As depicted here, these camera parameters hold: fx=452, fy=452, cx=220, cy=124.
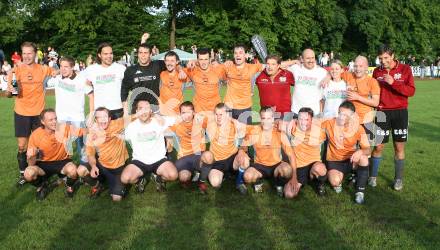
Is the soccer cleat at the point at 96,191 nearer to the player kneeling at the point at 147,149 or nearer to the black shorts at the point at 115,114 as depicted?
the player kneeling at the point at 147,149

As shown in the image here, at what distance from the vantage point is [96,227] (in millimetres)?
5734

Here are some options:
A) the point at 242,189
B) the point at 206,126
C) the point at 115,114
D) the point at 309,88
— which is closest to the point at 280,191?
the point at 242,189

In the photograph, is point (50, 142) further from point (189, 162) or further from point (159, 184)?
point (189, 162)

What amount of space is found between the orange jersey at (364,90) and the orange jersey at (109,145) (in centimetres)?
390

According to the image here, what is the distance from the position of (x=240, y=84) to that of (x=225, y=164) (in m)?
1.74

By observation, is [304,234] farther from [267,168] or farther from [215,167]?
[215,167]

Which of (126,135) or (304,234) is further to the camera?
(126,135)

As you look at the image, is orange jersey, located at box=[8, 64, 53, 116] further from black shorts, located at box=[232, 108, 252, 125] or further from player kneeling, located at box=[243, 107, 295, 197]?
player kneeling, located at box=[243, 107, 295, 197]

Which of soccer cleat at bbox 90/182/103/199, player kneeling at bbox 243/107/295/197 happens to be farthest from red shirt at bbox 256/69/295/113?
soccer cleat at bbox 90/182/103/199

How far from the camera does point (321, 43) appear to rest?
49.0 meters

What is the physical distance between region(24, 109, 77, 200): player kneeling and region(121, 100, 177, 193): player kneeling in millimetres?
981

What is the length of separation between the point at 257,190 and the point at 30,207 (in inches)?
135

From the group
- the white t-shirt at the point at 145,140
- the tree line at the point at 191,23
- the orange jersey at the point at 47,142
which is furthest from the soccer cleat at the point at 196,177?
the tree line at the point at 191,23

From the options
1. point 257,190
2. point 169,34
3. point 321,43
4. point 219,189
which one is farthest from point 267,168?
point 321,43
